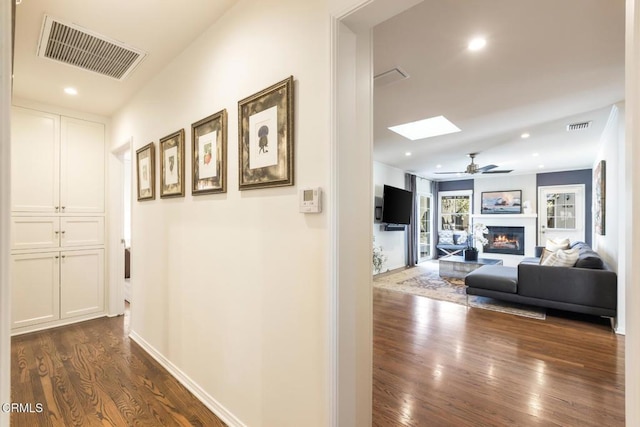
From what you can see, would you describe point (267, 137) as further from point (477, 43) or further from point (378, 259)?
point (378, 259)

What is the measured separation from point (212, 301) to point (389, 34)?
7.53 feet

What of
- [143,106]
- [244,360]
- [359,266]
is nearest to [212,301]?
[244,360]

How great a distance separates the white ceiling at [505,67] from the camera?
6.27 ft

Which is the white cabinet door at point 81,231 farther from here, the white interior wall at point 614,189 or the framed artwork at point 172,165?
the white interior wall at point 614,189

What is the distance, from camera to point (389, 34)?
7.00ft

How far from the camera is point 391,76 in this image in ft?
8.91

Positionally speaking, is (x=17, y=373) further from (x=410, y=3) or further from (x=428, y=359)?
(x=410, y=3)

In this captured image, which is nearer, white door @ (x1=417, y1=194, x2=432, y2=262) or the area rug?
the area rug

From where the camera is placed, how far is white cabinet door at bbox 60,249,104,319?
11.8ft

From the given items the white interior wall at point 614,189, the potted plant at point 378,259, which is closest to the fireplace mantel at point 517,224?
the potted plant at point 378,259

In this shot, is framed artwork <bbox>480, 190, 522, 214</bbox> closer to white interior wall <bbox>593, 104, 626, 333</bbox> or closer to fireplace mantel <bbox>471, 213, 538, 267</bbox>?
fireplace mantel <bbox>471, 213, 538, 267</bbox>

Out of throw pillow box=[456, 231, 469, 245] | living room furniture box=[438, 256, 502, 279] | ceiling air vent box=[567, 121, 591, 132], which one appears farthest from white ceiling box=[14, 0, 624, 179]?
throw pillow box=[456, 231, 469, 245]

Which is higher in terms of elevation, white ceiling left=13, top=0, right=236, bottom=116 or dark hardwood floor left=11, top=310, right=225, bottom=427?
white ceiling left=13, top=0, right=236, bottom=116

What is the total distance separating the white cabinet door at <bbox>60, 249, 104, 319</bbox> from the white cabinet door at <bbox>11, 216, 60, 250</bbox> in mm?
218
